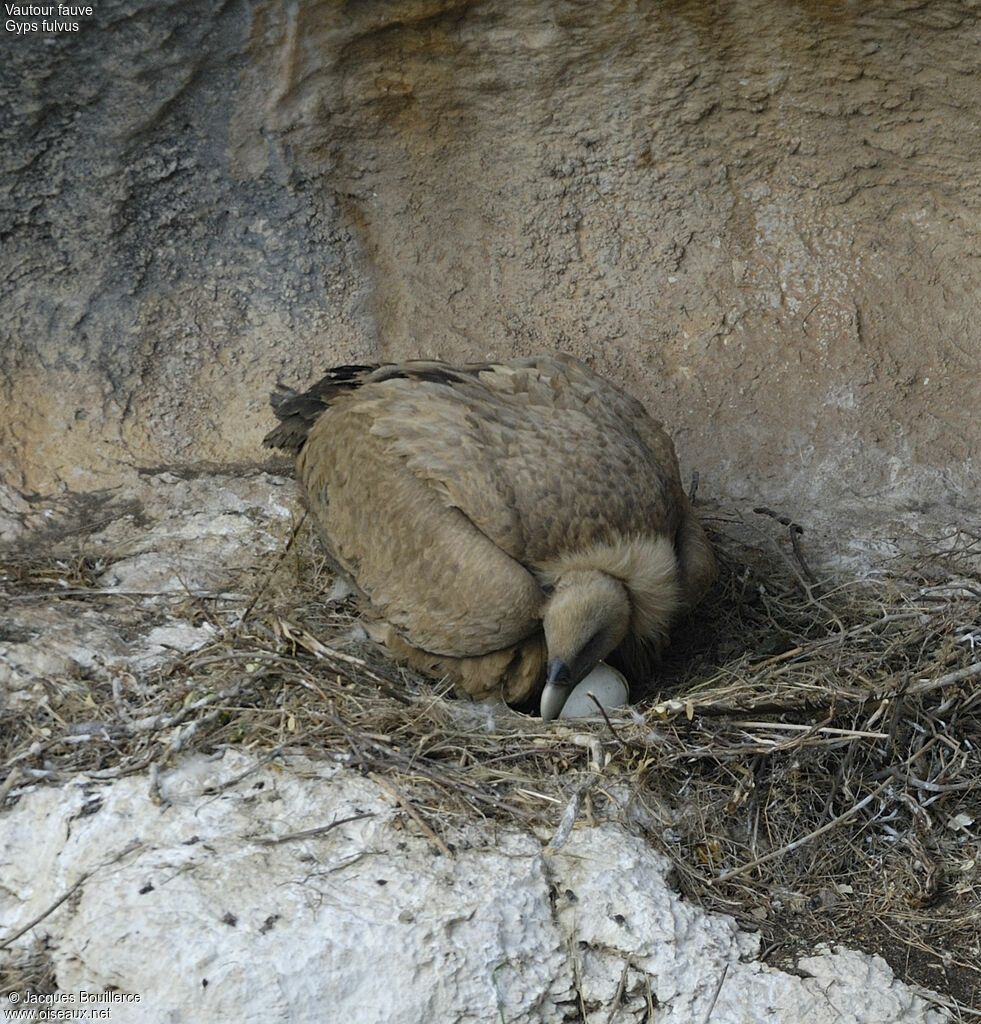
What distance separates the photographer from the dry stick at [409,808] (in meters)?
3.50

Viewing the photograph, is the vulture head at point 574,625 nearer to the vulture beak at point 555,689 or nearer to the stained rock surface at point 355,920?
the vulture beak at point 555,689

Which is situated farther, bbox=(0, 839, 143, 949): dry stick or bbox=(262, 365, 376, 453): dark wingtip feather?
bbox=(262, 365, 376, 453): dark wingtip feather

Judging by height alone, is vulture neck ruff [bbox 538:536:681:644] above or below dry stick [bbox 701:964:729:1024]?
above

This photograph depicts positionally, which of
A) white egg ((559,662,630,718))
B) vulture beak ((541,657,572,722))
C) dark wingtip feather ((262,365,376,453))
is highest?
dark wingtip feather ((262,365,376,453))

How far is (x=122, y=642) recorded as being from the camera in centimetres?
446

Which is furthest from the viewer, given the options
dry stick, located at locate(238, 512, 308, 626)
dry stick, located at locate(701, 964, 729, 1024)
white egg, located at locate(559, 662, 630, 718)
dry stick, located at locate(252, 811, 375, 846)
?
dry stick, located at locate(238, 512, 308, 626)

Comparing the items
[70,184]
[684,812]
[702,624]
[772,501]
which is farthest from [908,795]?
[70,184]

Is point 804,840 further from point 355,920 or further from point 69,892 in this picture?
point 69,892

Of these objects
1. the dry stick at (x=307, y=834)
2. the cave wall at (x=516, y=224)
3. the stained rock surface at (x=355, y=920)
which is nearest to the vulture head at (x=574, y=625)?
the stained rock surface at (x=355, y=920)

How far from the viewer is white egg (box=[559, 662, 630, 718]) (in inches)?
176

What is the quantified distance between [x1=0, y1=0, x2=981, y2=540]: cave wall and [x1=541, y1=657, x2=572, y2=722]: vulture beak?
1608 millimetres

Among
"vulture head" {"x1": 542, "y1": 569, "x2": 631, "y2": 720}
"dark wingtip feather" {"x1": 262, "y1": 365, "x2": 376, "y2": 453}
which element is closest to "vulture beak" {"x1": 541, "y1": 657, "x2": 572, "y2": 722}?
Result: "vulture head" {"x1": 542, "y1": 569, "x2": 631, "y2": 720}

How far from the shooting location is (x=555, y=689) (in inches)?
172

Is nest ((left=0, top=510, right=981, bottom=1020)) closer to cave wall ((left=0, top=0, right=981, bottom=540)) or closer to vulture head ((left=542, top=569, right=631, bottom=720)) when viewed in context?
vulture head ((left=542, top=569, right=631, bottom=720))
